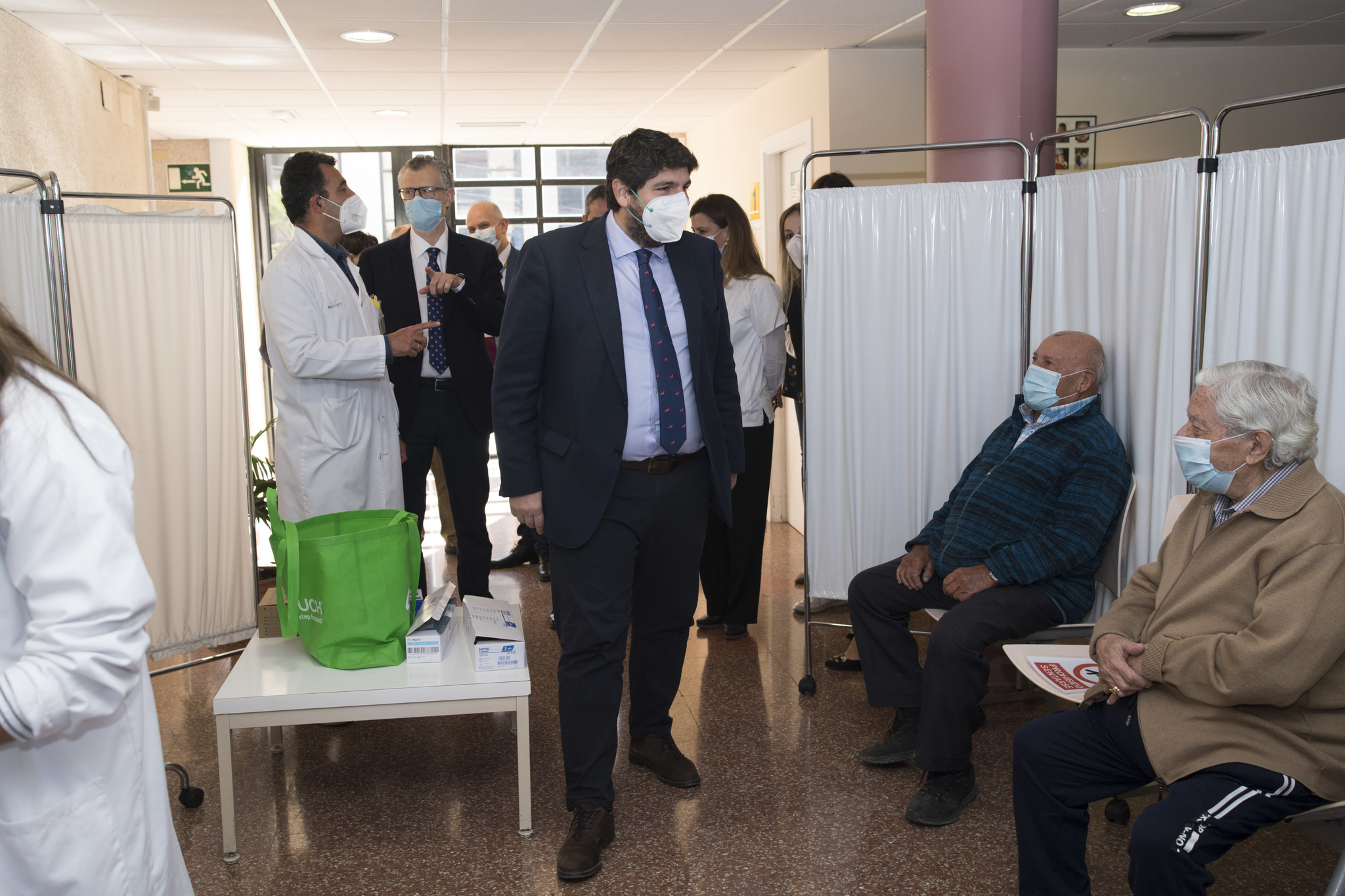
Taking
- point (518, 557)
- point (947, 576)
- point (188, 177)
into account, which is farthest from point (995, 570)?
point (188, 177)

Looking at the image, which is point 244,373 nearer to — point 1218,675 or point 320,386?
point 320,386

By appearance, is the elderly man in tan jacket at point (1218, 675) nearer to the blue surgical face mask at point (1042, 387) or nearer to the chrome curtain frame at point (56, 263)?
the blue surgical face mask at point (1042, 387)

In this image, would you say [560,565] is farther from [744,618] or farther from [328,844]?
[744,618]

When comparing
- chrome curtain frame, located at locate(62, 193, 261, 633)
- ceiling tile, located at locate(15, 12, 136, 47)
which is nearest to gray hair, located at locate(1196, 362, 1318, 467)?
chrome curtain frame, located at locate(62, 193, 261, 633)

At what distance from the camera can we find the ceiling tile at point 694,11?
4.68 meters

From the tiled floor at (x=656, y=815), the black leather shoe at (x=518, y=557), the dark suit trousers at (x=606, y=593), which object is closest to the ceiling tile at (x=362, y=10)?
the black leather shoe at (x=518, y=557)

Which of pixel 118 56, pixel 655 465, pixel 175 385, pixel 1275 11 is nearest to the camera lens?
pixel 655 465

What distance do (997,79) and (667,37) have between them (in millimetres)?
2381

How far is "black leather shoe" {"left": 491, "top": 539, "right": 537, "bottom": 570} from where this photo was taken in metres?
5.26

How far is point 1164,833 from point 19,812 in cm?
176

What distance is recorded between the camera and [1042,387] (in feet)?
9.52

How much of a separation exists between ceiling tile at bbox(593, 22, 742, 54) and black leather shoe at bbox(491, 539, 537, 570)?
2.68m

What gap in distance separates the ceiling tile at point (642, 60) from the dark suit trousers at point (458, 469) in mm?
3029

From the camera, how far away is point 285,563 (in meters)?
2.59
